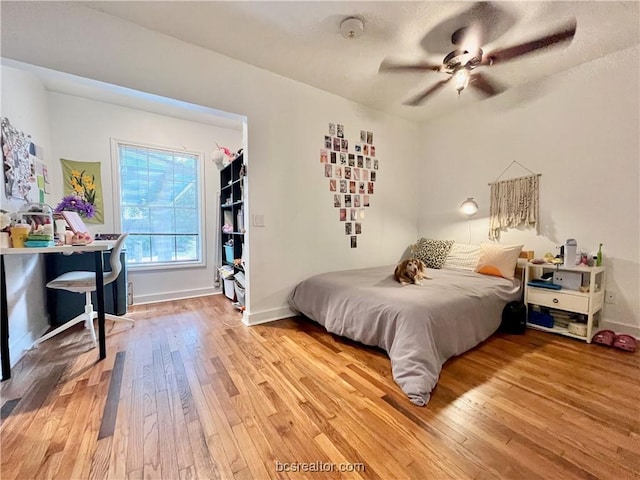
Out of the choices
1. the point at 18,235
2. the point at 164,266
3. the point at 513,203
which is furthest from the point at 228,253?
the point at 513,203

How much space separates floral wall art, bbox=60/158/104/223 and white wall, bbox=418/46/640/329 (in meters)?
4.59

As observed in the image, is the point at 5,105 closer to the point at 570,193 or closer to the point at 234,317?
the point at 234,317

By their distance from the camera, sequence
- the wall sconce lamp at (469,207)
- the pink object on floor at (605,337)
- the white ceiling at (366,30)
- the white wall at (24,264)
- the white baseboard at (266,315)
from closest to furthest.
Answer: the white ceiling at (366,30)
the white wall at (24,264)
the pink object on floor at (605,337)
the white baseboard at (266,315)
the wall sconce lamp at (469,207)

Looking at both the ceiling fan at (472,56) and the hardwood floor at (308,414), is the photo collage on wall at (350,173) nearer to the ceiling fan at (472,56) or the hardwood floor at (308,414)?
the ceiling fan at (472,56)

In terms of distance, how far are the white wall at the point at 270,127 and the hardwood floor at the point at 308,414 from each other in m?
1.04

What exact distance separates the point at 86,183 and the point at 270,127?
2353mm

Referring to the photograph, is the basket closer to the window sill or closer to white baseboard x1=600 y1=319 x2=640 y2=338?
the window sill

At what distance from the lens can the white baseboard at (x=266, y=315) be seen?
2.68 m

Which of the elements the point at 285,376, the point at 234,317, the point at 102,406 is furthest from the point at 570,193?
the point at 102,406

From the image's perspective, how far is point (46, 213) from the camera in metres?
1.87

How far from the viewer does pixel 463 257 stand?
3.17 metres

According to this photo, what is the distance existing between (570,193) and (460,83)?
1.67m

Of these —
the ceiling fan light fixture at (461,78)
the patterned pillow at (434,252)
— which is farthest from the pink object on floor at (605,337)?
the ceiling fan light fixture at (461,78)

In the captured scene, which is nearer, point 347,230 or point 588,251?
point 588,251
